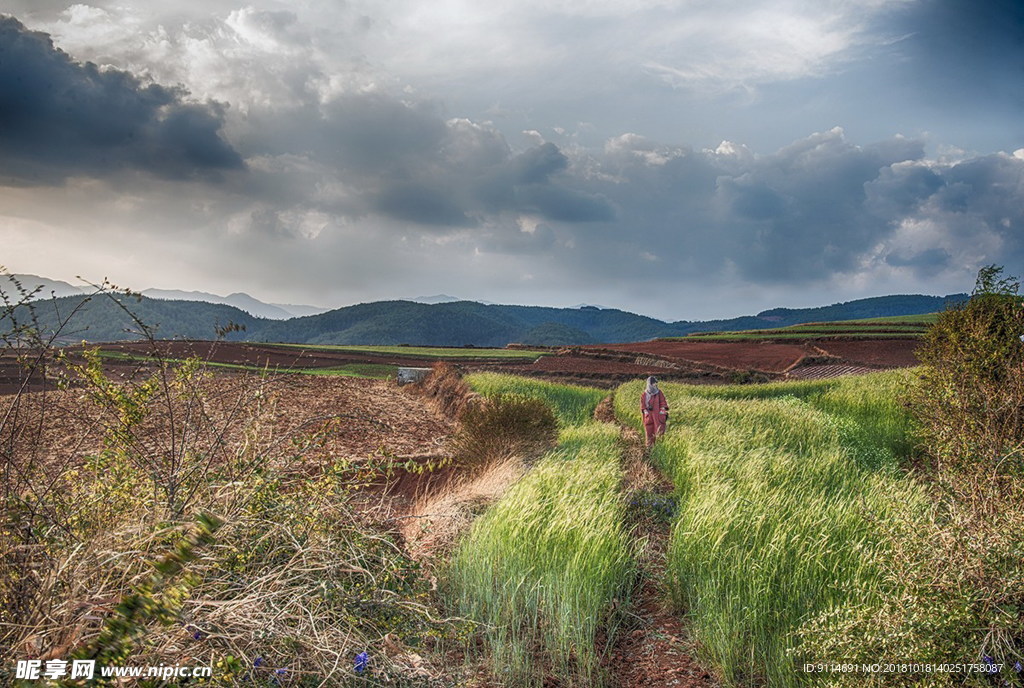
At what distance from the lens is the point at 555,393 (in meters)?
21.9

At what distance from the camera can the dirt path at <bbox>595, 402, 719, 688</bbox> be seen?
17.7ft

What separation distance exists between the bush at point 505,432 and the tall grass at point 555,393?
4290 millimetres

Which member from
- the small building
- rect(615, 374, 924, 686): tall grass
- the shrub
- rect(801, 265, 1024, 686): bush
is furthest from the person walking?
the small building

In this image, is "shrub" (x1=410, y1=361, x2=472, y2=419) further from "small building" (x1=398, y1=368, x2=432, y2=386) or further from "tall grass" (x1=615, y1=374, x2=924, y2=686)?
"tall grass" (x1=615, y1=374, x2=924, y2=686)

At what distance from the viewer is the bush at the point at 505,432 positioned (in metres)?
13.0

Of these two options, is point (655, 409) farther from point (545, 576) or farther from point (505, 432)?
point (545, 576)

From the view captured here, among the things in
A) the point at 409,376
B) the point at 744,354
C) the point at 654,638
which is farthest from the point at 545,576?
the point at 744,354

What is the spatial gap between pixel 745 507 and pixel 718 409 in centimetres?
1005

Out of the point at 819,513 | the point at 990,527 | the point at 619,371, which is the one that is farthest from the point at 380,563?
the point at 619,371

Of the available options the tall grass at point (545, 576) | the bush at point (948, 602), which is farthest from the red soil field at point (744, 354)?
the bush at point (948, 602)

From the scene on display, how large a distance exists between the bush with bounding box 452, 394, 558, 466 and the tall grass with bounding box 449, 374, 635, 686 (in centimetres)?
435

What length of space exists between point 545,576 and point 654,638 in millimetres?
1238

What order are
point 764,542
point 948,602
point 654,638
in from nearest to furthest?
point 948,602 < point 654,638 < point 764,542

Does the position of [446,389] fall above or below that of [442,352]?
below
